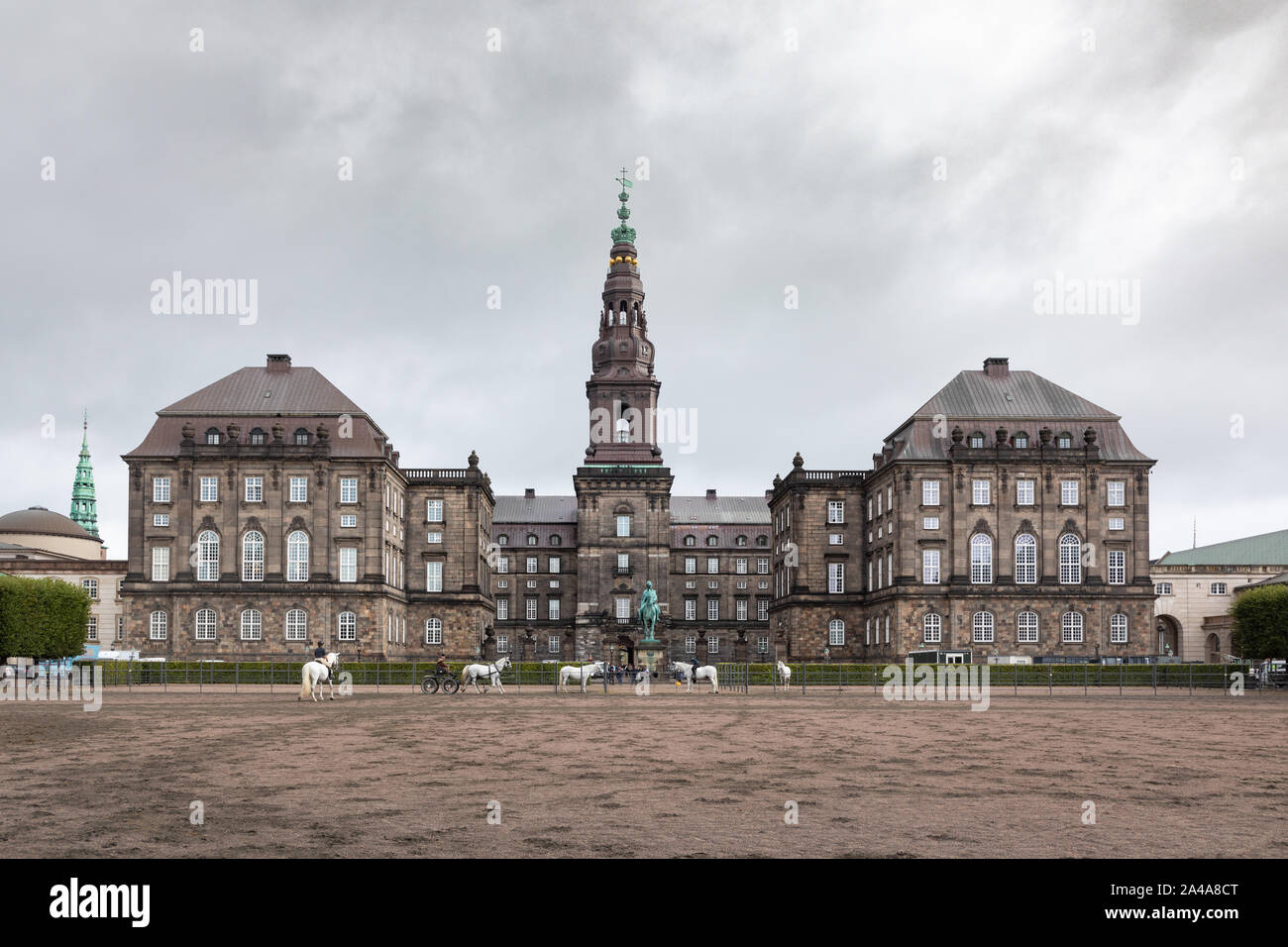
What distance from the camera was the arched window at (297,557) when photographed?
87500 mm

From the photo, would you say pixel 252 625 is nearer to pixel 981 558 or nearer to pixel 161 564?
pixel 161 564

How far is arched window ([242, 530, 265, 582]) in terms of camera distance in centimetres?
8712

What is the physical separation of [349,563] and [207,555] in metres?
10.3

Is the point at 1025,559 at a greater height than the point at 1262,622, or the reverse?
the point at 1025,559

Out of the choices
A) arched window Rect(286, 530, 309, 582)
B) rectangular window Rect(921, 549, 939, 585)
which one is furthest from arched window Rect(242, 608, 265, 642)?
rectangular window Rect(921, 549, 939, 585)

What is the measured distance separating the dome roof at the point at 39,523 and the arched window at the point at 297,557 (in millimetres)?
58085

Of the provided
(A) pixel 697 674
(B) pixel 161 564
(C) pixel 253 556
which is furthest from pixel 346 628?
(A) pixel 697 674

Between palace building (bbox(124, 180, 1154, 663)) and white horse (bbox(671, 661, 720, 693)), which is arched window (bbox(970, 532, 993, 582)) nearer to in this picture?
palace building (bbox(124, 180, 1154, 663))

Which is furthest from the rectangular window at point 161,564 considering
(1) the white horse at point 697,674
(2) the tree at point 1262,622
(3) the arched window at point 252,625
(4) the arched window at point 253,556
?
(2) the tree at point 1262,622

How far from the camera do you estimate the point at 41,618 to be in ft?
276

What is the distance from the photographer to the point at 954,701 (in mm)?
47406
